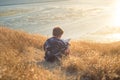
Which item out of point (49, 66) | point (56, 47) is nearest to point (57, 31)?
point (56, 47)

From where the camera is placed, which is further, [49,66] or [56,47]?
[56,47]

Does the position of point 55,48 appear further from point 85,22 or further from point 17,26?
point 85,22

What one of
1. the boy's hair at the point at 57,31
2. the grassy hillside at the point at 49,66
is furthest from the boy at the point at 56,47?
the grassy hillside at the point at 49,66

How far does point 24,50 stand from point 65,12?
191ft

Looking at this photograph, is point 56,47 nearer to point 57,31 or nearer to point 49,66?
point 57,31

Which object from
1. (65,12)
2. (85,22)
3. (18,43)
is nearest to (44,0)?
(65,12)

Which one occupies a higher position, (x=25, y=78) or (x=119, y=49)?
(x=25, y=78)

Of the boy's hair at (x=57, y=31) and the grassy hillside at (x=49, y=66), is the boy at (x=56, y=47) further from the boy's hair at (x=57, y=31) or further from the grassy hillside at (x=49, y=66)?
the grassy hillside at (x=49, y=66)

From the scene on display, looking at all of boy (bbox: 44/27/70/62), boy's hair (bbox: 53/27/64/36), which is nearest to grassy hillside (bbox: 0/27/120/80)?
boy (bbox: 44/27/70/62)

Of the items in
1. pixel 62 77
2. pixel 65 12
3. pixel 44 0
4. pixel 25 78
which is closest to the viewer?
pixel 25 78

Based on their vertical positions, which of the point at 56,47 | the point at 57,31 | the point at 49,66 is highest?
the point at 57,31

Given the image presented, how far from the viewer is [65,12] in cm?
6988

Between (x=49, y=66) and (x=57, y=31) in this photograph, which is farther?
(x=57, y=31)

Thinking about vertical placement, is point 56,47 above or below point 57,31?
below
